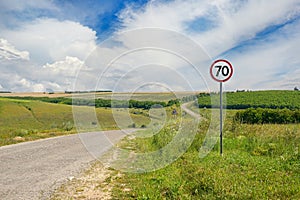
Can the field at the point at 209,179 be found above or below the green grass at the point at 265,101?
below

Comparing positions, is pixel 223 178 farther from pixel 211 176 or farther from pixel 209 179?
pixel 209 179

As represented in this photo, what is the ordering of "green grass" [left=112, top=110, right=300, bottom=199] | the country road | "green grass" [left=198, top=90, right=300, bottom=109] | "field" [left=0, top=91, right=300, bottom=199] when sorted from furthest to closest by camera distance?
"green grass" [left=198, top=90, right=300, bottom=109] → the country road → "field" [left=0, top=91, right=300, bottom=199] → "green grass" [left=112, top=110, right=300, bottom=199]

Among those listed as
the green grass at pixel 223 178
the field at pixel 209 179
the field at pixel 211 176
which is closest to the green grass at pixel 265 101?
the field at pixel 211 176

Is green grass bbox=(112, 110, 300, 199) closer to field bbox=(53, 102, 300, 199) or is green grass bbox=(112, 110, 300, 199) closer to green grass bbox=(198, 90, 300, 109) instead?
field bbox=(53, 102, 300, 199)

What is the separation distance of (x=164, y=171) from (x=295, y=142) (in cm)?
617

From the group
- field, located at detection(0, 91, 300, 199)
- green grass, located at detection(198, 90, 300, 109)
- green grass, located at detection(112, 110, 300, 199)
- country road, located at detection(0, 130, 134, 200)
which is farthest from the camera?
green grass, located at detection(198, 90, 300, 109)

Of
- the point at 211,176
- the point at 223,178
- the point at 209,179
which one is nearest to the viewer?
the point at 209,179

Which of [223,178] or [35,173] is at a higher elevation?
[223,178]

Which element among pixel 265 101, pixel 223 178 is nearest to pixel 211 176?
pixel 223 178

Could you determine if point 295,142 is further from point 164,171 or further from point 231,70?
point 164,171

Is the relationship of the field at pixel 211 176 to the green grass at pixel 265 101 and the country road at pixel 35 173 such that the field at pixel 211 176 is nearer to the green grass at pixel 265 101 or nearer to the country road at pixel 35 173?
the country road at pixel 35 173

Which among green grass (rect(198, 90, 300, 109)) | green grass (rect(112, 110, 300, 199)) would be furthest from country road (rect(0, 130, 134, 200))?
green grass (rect(198, 90, 300, 109))

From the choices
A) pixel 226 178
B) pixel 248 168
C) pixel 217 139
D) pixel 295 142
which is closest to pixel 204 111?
pixel 217 139

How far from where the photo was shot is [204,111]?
14672 mm
